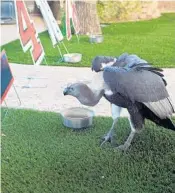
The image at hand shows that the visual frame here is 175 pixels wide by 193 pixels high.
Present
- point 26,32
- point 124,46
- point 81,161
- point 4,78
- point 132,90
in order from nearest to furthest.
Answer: point 4,78 < point 132,90 < point 81,161 < point 26,32 < point 124,46

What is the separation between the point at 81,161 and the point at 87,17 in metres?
6.81

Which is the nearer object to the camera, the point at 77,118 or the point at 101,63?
the point at 101,63

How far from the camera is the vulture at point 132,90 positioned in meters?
3.11

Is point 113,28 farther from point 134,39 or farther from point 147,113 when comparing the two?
point 147,113

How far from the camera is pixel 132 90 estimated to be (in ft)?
10.2

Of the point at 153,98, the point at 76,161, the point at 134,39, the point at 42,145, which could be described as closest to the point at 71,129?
the point at 42,145

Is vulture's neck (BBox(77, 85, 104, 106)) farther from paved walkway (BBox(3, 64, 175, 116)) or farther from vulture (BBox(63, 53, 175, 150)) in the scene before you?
paved walkway (BBox(3, 64, 175, 116))

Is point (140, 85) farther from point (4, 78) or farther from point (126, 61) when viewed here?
point (4, 78)

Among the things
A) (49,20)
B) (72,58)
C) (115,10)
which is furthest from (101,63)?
(115,10)

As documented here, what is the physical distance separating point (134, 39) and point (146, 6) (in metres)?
3.87

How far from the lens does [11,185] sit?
9.41 ft

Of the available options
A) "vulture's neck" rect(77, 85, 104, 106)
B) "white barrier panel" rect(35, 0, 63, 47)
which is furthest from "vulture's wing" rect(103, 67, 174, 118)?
"white barrier panel" rect(35, 0, 63, 47)

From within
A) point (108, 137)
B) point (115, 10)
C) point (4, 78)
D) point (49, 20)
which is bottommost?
point (115, 10)

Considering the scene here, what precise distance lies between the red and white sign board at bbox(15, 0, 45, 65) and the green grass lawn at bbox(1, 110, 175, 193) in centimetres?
106
